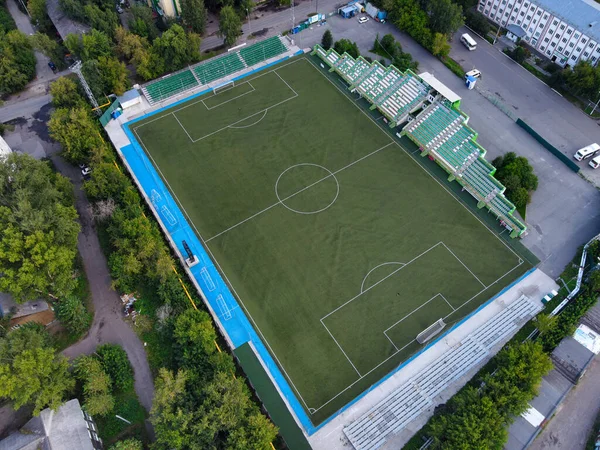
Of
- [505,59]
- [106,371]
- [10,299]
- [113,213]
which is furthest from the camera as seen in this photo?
[505,59]

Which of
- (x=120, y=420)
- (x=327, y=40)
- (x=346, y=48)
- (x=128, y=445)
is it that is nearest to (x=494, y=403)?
(x=128, y=445)

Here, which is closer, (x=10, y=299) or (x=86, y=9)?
(x=10, y=299)

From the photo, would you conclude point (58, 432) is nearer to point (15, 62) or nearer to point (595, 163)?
point (15, 62)

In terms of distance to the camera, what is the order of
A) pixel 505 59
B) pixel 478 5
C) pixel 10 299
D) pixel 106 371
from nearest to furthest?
pixel 106 371 < pixel 10 299 < pixel 505 59 < pixel 478 5

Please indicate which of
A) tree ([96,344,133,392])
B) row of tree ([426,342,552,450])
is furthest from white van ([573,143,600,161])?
tree ([96,344,133,392])

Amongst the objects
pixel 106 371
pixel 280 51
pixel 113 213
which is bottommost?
pixel 106 371

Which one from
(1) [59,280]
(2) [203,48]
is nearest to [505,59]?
(2) [203,48]

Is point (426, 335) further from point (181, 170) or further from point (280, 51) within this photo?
point (280, 51)
